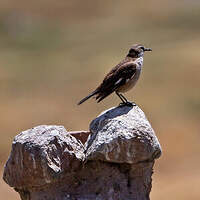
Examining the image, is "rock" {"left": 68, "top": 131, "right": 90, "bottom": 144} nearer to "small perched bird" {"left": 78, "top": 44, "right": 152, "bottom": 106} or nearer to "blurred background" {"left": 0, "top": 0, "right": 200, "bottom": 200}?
"small perched bird" {"left": 78, "top": 44, "right": 152, "bottom": 106}

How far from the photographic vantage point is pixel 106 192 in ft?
31.3

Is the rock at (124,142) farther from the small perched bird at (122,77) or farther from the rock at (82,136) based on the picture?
the small perched bird at (122,77)

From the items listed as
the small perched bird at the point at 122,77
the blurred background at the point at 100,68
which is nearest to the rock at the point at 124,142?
the small perched bird at the point at 122,77

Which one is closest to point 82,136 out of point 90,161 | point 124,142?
point 90,161

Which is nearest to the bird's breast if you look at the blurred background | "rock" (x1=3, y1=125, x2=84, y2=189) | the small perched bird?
the small perched bird

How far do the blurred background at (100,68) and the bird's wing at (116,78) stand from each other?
1288cm

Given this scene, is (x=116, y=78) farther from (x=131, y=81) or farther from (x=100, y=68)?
(x=100, y=68)

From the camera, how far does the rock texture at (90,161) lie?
30.0ft

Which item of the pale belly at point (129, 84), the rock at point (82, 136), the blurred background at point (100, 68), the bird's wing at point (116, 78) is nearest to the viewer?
the rock at point (82, 136)

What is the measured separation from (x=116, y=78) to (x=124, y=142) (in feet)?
5.05

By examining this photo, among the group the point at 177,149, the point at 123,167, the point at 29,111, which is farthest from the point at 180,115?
the point at 123,167

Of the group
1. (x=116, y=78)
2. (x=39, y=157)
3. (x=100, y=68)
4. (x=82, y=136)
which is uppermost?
(x=100, y=68)

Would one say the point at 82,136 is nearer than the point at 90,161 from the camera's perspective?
No

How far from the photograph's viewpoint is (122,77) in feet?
34.9
